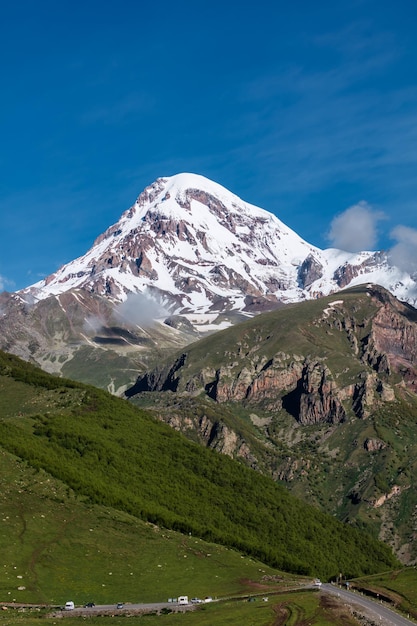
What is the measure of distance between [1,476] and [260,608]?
88.6 meters

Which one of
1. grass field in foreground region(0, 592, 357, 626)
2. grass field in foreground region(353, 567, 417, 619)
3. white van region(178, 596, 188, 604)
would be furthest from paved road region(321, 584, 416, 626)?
white van region(178, 596, 188, 604)

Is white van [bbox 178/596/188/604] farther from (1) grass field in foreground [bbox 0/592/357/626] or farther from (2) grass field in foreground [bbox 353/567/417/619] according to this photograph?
(2) grass field in foreground [bbox 353/567/417/619]

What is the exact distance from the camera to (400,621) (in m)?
128

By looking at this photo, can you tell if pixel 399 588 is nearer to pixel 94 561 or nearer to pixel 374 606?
pixel 374 606

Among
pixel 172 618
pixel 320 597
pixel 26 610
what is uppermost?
pixel 320 597

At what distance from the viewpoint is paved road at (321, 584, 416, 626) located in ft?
417

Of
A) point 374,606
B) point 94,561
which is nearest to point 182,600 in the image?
point 94,561

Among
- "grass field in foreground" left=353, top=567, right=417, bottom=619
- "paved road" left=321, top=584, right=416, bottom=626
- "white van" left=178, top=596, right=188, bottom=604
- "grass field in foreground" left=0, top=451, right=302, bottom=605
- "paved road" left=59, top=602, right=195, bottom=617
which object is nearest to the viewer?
"paved road" left=321, top=584, right=416, bottom=626

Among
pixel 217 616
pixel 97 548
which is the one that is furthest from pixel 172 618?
pixel 97 548

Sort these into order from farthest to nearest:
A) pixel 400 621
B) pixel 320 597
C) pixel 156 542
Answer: pixel 156 542 → pixel 320 597 → pixel 400 621

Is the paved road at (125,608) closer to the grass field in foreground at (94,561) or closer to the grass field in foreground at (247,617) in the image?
the grass field in foreground at (247,617)

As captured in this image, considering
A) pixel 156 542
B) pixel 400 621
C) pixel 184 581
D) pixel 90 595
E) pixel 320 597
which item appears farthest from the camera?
pixel 156 542

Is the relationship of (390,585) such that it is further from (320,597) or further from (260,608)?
(260,608)

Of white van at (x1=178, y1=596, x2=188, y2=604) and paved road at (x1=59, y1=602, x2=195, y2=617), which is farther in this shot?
white van at (x1=178, y1=596, x2=188, y2=604)
